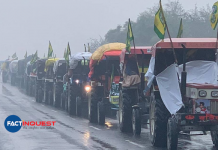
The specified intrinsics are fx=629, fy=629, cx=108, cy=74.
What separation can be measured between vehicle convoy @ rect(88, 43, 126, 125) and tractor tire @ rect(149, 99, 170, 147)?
6.67 metres

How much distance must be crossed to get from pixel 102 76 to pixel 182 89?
9684 millimetres

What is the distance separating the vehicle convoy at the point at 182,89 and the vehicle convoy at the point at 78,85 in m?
11.0

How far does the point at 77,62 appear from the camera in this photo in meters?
28.0

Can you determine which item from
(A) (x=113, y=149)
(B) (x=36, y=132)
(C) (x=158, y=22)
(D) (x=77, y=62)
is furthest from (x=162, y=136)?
(D) (x=77, y=62)

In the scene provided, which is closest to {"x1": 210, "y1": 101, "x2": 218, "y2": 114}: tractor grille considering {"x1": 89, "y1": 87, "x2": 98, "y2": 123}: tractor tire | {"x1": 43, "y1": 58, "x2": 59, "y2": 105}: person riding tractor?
{"x1": 89, "y1": 87, "x2": 98, "y2": 123}: tractor tire

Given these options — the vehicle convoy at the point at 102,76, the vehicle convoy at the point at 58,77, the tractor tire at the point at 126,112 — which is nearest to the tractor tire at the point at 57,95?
the vehicle convoy at the point at 58,77

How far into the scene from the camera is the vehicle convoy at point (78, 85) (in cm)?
2697

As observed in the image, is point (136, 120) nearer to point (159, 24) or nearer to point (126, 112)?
point (126, 112)

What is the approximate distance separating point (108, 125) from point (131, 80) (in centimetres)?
367

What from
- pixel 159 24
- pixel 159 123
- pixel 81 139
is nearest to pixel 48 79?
pixel 81 139

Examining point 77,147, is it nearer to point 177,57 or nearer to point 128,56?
point 177,57

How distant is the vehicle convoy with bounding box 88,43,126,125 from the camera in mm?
22500

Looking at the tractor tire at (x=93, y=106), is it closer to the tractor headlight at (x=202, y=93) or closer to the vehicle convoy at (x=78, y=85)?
the vehicle convoy at (x=78, y=85)

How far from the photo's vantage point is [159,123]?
15.1 metres
